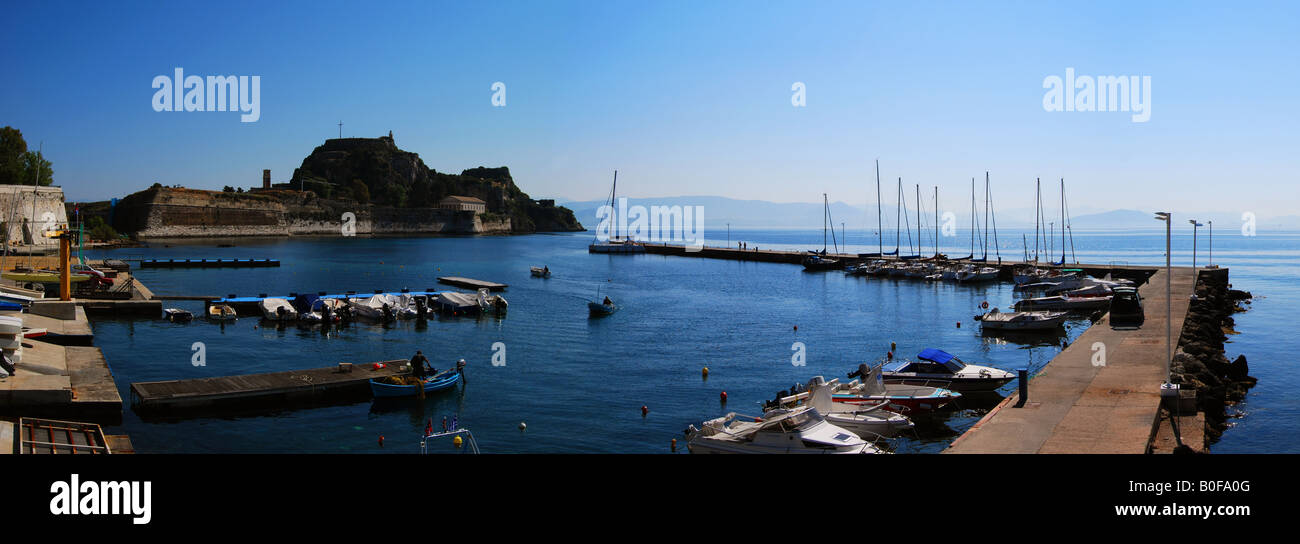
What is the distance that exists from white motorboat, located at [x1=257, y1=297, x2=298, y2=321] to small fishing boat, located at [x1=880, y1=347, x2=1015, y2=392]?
32.4 metres

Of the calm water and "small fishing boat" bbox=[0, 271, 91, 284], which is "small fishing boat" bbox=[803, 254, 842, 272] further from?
"small fishing boat" bbox=[0, 271, 91, 284]

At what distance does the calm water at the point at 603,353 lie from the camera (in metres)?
22.1

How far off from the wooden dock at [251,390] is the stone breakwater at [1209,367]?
83.1 ft

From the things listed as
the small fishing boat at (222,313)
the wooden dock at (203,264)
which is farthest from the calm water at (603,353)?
the wooden dock at (203,264)

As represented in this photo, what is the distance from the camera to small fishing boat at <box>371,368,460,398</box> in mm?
25812

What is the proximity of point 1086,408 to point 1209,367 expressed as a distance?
13834 millimetres

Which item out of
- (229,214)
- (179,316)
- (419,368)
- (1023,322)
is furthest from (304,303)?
(229,214)

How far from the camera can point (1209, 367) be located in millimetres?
29375

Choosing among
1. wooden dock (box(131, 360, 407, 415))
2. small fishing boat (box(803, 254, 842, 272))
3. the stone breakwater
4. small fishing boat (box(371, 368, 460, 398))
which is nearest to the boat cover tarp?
wooden dock (box(131, 360, 407, 415))

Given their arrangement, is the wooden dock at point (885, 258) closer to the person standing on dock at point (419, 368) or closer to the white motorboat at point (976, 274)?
the white motorboat at point (976, 274)

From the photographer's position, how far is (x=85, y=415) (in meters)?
21.6
